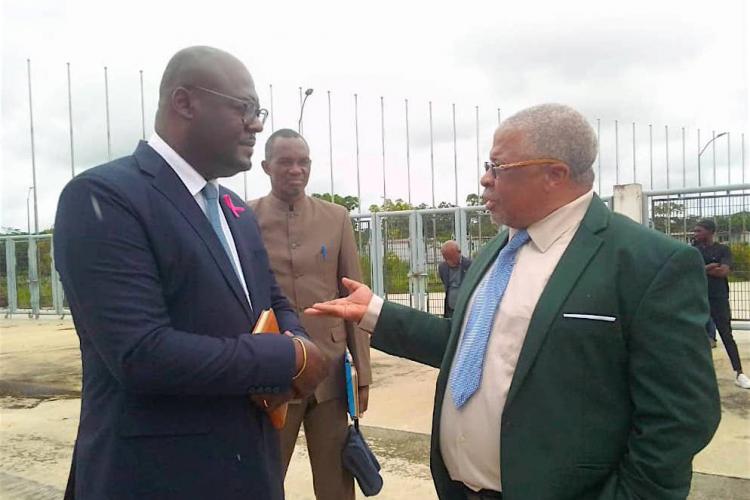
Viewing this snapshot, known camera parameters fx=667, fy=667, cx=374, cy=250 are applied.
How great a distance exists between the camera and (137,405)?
1571 mm

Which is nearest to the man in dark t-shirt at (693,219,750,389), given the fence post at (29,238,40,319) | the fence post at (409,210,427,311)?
the fence post at (409,210,427,311)

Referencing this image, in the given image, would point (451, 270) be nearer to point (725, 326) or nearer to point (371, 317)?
point (725, 326)

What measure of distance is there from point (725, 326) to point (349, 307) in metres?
5.64

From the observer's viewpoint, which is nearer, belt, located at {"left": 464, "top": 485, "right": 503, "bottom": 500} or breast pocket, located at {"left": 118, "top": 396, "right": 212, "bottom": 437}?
breast pocket, located at {"left": 118, "top": 396, "right": 212, "bottom": 437}

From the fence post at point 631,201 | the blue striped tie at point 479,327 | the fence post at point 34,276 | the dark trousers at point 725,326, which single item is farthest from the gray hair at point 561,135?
the fence post at point 34,276

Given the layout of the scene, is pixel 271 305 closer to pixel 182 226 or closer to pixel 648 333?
pixel 182 226

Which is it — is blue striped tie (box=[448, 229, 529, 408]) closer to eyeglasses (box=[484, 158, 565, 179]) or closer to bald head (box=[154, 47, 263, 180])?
eyeglasses (box=[484, 158, 565, 179])

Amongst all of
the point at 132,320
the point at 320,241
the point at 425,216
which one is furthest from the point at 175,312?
the point at 425,216

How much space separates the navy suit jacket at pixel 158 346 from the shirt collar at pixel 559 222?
31.0 inches

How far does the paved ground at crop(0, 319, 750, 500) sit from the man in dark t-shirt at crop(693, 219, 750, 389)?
0.27m

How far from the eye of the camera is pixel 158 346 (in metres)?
1.46

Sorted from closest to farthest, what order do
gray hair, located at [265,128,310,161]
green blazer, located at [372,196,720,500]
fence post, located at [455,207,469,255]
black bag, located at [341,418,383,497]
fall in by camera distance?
green blazer, located at [372,196,720,500] → black bag, located at [341,418,383,497] → gray hair, located at [265,128,310,161] → fence post, located at [455,207,469,255]

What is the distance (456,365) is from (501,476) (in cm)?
35

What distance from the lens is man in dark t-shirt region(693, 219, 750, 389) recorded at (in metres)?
6.54
